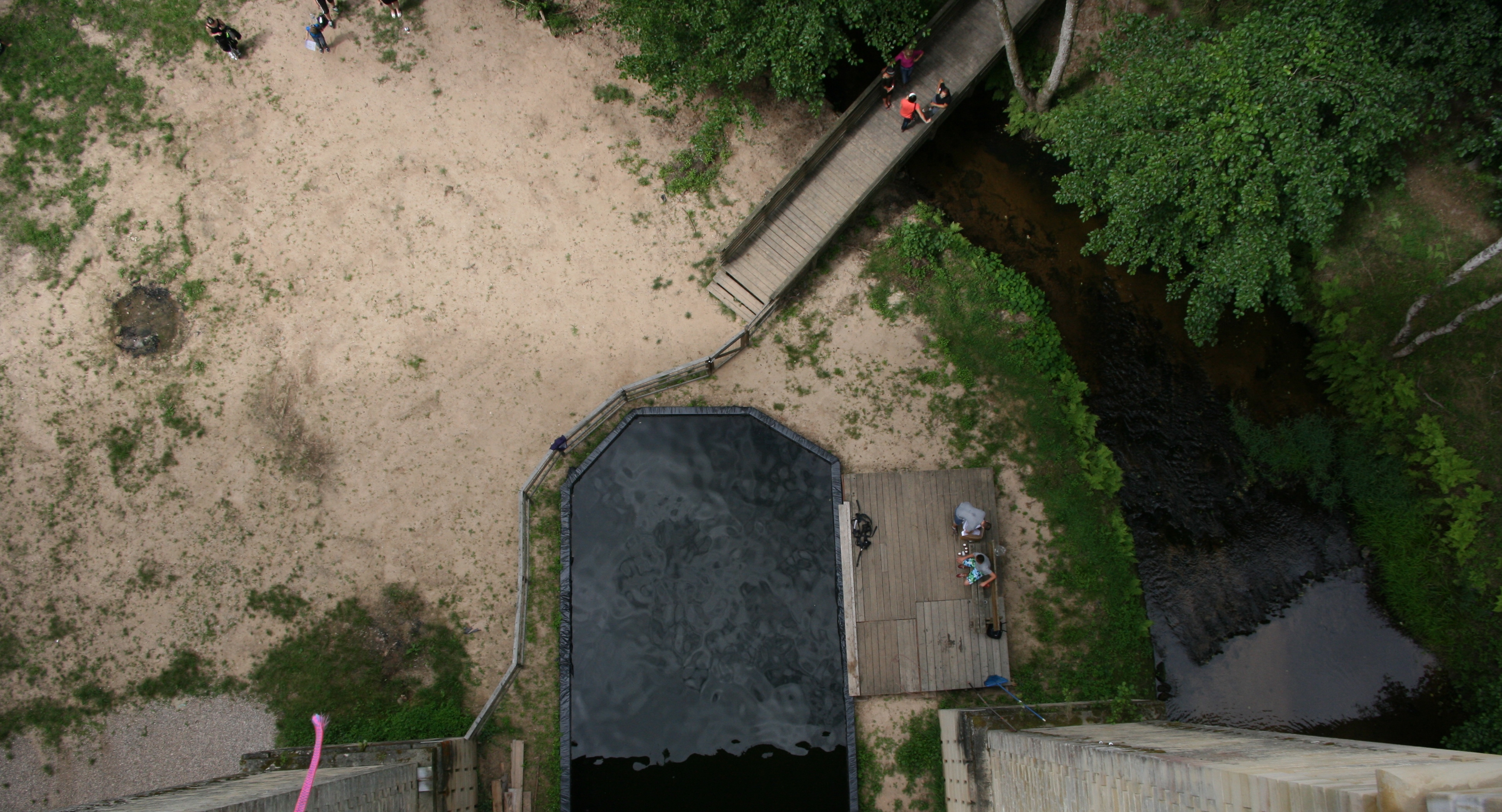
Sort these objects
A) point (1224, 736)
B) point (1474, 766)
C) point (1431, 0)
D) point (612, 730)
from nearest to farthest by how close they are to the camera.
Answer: point (1474, 766), point (1224, 736), point (1431, 0), point (612, 730)

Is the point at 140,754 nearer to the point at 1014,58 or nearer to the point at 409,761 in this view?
the point at 409,761

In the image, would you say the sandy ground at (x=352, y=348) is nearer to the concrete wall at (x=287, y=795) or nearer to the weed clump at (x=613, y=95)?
the weed clump at (x=613, y=95)

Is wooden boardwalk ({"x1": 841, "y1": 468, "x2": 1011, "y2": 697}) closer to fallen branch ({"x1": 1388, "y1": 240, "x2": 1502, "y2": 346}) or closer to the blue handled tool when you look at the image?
the blue handled tool

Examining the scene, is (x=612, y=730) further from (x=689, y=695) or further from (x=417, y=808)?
(x=417, y=808)

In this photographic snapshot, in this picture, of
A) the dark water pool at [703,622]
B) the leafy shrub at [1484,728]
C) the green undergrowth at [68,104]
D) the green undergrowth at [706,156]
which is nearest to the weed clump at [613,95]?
the green undergrowth at [706,156]

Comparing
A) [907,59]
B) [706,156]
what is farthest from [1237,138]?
[706,156]

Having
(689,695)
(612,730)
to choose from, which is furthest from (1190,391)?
(612,730)
